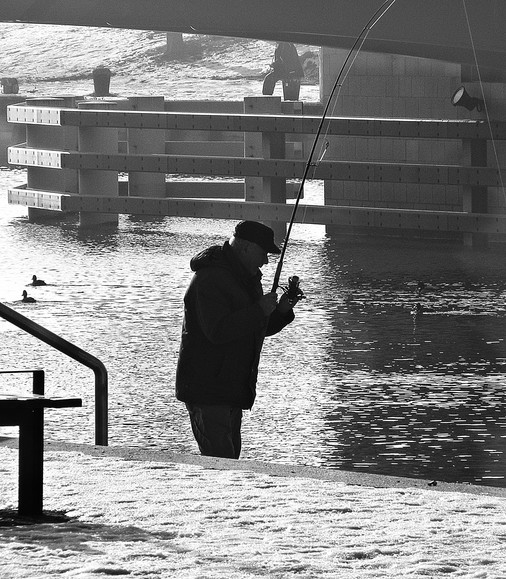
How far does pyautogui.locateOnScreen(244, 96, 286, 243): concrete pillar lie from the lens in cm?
2281

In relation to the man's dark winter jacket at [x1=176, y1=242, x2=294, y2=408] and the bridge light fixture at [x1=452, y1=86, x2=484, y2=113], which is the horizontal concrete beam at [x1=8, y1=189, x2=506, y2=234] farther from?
the man's dark winter jacket at [x1=176, y1=242, x2=294, y2=408]

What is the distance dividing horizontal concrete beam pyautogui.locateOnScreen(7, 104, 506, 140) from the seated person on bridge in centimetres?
2476

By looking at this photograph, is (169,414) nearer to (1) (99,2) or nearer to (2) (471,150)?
(2) (471,150)

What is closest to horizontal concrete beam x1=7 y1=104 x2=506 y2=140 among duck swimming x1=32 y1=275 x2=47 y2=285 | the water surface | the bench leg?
the water surface

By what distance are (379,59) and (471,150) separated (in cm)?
286

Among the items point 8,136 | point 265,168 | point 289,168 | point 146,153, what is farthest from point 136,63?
point 289,168

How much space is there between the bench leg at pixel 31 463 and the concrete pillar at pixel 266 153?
17.0 metres

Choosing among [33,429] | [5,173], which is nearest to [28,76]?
[5,173]

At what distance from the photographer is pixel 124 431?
10016 mm

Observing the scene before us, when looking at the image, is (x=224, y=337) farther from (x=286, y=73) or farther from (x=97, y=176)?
(x=286, y=73)

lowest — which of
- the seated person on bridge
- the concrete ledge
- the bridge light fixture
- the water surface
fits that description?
the water surface

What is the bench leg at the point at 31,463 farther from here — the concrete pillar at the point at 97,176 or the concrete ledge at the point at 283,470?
the concrete pillar at the point at 97,176

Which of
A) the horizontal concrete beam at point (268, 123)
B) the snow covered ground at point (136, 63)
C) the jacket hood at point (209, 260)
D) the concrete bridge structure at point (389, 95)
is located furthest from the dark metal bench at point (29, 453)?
the snow covered ground at point (136, 63)

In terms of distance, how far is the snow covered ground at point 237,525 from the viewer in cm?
483
